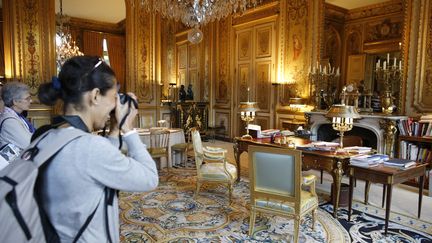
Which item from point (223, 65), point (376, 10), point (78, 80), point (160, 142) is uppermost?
point (376, 10)

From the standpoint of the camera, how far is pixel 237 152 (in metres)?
4.39

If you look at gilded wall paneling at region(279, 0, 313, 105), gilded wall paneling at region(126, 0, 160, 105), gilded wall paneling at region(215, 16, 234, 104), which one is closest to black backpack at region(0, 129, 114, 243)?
gilded wall paneling at region(279, 0, 313, 105)

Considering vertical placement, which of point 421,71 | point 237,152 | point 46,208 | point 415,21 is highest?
point 415,21

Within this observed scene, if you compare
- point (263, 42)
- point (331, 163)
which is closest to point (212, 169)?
point (331, 163)

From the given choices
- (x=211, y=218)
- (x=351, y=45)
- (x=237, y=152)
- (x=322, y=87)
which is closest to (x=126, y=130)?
(x=211, y=218)

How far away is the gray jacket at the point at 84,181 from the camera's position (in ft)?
2.89

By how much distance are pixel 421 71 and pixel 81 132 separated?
5411 millimetres

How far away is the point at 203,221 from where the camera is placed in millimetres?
3139

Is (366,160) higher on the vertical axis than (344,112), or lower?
lower

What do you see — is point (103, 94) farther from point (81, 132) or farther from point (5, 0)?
point (5, 0)

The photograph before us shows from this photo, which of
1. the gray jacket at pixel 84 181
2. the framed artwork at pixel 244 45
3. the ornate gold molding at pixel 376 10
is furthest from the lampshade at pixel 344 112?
the framed artwork at pixel 244 45

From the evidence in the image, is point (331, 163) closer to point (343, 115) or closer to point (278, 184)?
point (343, 115)

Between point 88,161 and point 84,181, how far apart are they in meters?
0.07

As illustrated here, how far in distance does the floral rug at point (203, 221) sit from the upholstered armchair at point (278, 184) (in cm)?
27
